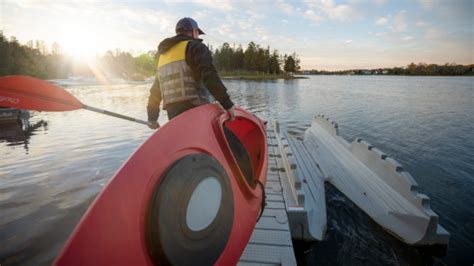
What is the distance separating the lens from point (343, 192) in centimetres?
718

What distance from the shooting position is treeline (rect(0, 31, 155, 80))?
59938 millimetres

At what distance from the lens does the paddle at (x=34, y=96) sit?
A: 3010 millimetres

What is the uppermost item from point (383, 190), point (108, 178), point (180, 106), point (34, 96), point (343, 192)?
point (34, 96)

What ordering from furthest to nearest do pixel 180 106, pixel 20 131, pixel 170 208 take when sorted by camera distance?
pixel 20 131, pixel 180 106, pixel 170 208

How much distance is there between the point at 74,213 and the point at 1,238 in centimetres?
126

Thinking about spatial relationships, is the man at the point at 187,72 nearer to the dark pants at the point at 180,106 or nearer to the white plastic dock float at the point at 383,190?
the dark pants at the point at 180,106

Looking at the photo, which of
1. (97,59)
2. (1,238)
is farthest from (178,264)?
(97,59)

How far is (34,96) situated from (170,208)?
2.78 metres

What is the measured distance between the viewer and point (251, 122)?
189 inches

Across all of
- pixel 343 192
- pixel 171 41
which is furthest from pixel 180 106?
pixel 343 192

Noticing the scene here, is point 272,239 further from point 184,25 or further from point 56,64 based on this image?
point 56,64

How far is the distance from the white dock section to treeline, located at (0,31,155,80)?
74420 millimetres

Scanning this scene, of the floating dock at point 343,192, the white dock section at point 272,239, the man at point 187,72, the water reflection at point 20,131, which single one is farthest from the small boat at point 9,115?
the white dock section at point 272,239

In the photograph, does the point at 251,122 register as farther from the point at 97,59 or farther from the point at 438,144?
the point at 97,59
